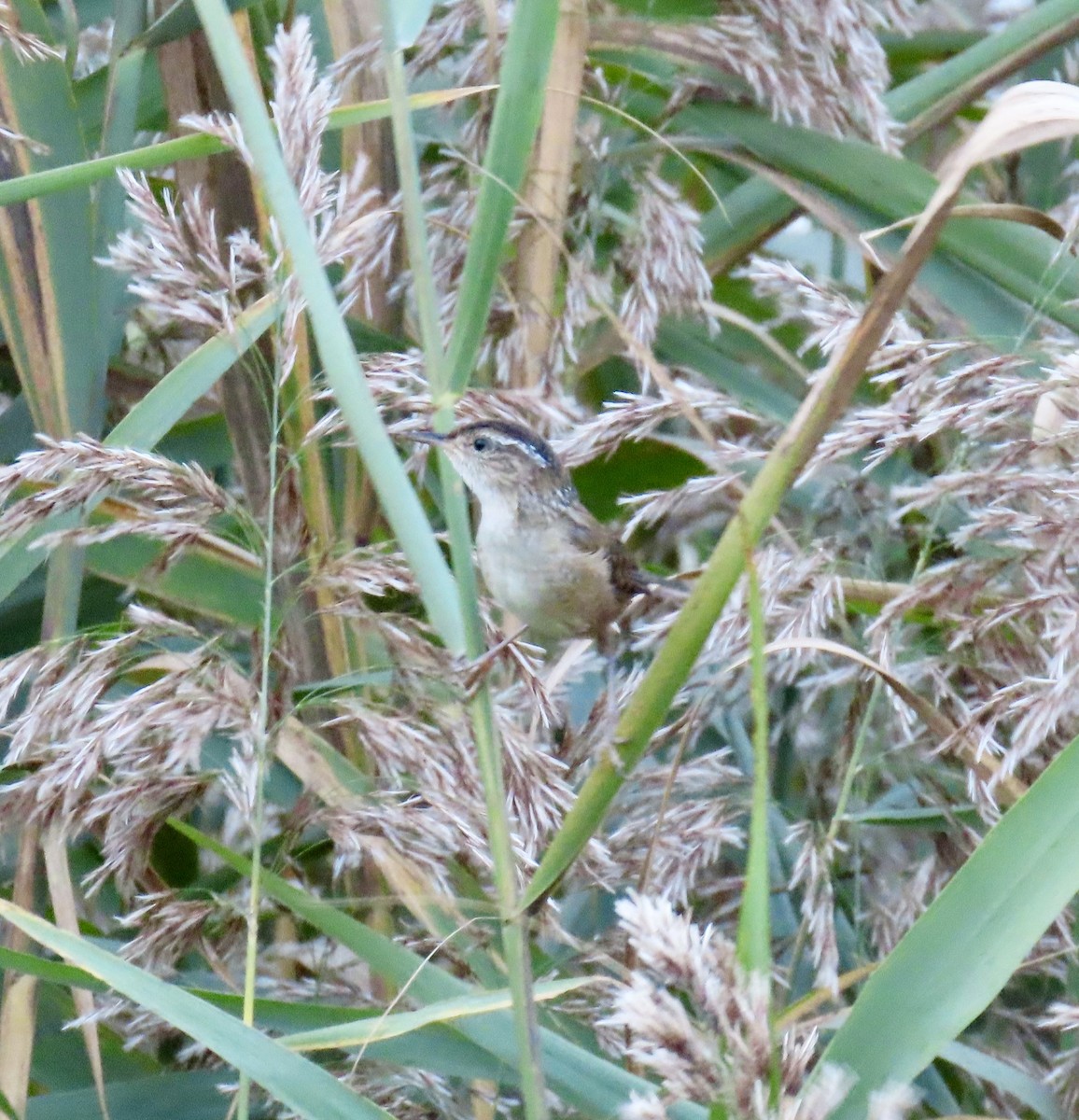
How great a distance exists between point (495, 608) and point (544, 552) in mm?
114

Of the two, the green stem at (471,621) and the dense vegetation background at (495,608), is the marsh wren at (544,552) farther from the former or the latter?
the green stem at (471,621)

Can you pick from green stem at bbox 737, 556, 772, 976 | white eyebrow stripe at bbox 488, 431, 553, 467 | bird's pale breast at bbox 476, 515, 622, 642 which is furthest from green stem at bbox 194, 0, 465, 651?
bird's pale breast at bbox 476, 515, 622, 642

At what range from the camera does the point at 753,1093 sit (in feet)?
2.87

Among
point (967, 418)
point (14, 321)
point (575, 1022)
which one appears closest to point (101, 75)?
point (14, 321)

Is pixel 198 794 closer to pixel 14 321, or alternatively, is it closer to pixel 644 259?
pixel 14 321

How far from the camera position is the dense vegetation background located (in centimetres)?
107

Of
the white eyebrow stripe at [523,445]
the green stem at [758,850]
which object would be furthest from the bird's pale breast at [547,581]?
the green stem at [758,850]

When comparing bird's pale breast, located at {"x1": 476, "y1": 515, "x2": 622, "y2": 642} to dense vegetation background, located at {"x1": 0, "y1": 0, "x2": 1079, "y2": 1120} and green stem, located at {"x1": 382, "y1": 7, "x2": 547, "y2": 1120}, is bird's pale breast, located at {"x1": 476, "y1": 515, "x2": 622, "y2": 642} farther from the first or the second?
green stem, located at {"x1": 382, "y1": 7, "x2": 547, "y2": 1120}

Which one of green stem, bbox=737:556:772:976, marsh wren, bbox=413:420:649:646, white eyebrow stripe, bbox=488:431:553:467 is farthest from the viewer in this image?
marsh wren, bbox=413:420:649:646

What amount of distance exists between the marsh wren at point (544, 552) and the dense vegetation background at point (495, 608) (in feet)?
0.27

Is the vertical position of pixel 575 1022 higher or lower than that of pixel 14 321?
lower

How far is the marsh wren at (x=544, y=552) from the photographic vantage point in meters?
1.94

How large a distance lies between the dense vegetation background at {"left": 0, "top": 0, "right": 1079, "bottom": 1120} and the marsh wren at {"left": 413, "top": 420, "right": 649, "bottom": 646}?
0.08m

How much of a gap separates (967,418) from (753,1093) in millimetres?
775
